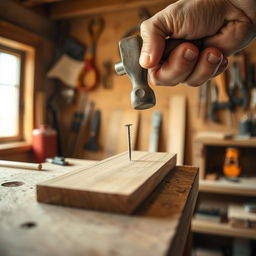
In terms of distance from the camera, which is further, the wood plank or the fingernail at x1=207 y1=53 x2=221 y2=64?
the wood plank

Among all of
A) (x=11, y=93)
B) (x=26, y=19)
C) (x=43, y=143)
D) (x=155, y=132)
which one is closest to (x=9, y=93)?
(x=11, y=93)

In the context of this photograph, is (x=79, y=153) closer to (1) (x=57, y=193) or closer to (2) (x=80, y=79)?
(2) (x=80, y=79)

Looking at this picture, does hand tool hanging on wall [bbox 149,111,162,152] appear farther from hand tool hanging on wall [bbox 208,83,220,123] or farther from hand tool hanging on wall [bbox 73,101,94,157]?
hand tool hanging on wall [bbox 73,101,94,157]

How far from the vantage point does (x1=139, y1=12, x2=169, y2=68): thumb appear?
757mm

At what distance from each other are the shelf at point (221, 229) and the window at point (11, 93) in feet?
5.38

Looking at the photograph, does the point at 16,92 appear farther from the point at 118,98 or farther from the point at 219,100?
the point at 219,100

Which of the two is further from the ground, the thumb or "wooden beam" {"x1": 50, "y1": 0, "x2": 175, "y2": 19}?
"wooden beam" {"x1": 50, "y1": 0, "x2": 175, "y2": 19}

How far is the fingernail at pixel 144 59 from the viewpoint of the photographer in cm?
76

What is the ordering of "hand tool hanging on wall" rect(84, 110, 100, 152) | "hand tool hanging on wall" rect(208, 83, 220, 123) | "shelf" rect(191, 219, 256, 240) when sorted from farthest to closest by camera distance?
"hand tool hanging on wall" rect(84, 110, 100, 152) < "hand tool hanging on wall" rect(208, 83, 220, 123) < "shelf" rect(191, 219, 256, 240)

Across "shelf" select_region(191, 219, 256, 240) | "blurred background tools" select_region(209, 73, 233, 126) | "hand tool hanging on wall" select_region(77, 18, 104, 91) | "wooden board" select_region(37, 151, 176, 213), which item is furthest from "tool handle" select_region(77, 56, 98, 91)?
"wooden board" select_region(37, 151, 176, 213)

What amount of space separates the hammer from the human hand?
0.02 m

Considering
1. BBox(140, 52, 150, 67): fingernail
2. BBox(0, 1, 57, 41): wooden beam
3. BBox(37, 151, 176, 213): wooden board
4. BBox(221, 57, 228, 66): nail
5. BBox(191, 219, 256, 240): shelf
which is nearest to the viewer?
BBox(37, 151, 176, 213): wooden board

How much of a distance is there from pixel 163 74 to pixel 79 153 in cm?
188

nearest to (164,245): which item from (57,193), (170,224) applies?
(170,224)
